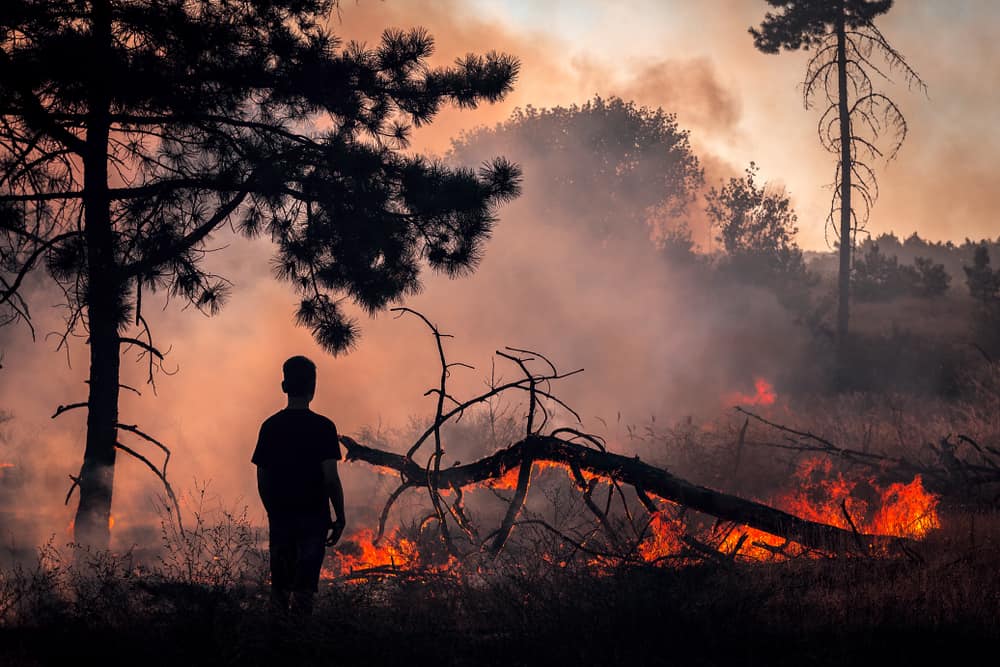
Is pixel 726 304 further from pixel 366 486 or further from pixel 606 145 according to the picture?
pixel 366 486

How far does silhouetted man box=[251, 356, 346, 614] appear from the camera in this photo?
496cm

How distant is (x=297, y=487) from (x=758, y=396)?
17593 mm

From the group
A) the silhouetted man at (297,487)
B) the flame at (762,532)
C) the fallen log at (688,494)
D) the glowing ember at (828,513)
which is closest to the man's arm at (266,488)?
the silhouetted man at (297,487)

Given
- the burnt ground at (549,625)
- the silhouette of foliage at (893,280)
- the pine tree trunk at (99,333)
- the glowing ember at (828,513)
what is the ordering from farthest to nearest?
the silhouette of foliage at (893,280) < the glowing ember at (828,513) < the pine tree trunk at (99,333) < the burnt ground at (549,625)

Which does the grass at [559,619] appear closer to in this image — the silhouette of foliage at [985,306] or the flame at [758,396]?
the flame at [758,396]

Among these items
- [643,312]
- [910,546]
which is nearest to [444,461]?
[910,546]

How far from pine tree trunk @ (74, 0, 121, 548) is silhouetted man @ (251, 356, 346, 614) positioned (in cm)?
313

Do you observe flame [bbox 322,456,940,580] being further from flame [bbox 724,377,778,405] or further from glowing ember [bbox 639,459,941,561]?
flame [bbox 724,377,778,405]

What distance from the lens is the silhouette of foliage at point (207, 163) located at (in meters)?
6.75

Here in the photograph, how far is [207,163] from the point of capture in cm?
838

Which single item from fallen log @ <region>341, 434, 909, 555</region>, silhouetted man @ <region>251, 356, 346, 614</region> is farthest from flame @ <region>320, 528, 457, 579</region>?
silhouetted man @ <region>251, 356, 346, 614</region>

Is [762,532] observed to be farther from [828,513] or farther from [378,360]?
[378,360]

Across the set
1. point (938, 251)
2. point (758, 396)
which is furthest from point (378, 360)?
point (938, 251)

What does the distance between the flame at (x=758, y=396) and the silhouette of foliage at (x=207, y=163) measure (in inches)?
529
